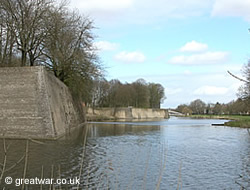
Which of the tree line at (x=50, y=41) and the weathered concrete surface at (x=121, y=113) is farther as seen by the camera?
the weathered concrete surface at (x=121, y=113)

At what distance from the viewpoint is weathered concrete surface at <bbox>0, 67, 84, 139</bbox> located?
53.5 feet

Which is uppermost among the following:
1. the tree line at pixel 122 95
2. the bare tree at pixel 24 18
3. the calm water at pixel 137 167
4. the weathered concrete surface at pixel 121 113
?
the bare tree at pixel 24 18

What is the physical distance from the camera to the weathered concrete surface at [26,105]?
642 inches

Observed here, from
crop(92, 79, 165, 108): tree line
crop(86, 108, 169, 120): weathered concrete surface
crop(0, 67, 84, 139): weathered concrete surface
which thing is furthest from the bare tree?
crop(92, 79, 165, 108): tree line

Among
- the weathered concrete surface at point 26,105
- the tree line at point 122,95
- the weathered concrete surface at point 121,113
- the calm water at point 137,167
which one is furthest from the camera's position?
the tree line at point 122,95

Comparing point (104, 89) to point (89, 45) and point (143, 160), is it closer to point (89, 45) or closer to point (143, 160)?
point (89, 45)

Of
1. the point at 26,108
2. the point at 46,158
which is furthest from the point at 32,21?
the point at 46,158

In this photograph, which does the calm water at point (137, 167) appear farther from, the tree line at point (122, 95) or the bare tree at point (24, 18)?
the tree line at point (122, 95)

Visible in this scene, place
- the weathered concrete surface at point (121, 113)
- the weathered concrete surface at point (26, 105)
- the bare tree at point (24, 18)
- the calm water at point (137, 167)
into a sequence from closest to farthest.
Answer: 1. the calm water at point (137, 167)
2. the weathered concrete surface at point (26, 105)
3. the bare tree at point (24, 18)
4. the weathered concrete surface at point (121, 113)

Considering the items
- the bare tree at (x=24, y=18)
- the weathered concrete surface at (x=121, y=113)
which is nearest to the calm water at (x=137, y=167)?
the bare tree at (x=24, y=18)

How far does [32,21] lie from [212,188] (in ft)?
63.3

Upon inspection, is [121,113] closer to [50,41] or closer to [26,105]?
[50,41]

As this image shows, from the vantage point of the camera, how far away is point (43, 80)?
1694 cm

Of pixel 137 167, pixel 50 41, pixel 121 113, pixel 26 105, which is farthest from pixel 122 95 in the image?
pixel 137 167
